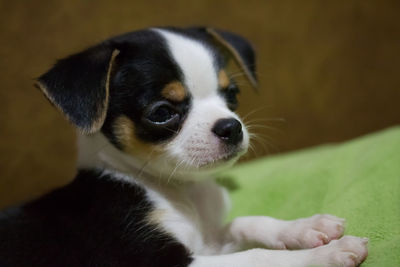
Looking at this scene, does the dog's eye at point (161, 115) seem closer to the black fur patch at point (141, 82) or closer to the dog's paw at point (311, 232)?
the black fur patch at point (141, 82)

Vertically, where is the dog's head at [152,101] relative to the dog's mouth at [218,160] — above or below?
above

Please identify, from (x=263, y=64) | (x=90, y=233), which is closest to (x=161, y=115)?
(x=90, y=233)

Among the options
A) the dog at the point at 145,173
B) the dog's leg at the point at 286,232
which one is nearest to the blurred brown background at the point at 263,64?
the dog at the point at 145,173

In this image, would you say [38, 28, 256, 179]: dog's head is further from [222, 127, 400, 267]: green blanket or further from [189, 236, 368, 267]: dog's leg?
[222, 127, 400, 267]: green blanket

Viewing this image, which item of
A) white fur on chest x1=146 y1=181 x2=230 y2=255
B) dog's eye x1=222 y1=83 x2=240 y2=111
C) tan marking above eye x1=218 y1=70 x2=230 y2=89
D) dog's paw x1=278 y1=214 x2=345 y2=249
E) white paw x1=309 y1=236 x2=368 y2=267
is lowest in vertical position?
white fur on chest x1=146 y1=181 x2=230 y2=255

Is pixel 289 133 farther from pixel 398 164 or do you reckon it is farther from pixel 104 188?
pixel 104 188

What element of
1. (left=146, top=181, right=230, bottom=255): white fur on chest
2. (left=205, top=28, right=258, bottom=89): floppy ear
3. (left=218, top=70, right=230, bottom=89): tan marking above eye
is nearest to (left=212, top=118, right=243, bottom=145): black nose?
(left=218, top=70, right=230, bottom=89): tan marking above eye

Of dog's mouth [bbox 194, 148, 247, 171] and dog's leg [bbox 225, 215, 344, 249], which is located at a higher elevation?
dog's mouth [bbox 194, 148, 247, 171]
